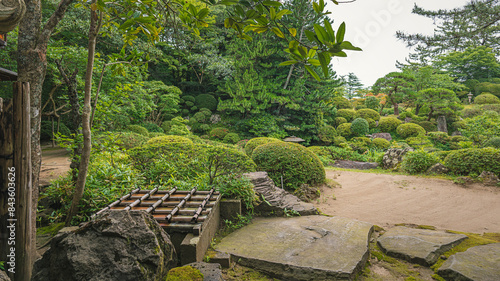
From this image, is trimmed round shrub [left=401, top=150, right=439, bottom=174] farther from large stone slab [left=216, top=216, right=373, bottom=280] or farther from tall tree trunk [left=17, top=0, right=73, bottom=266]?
tall tree trunk [left=17, top=0, right=73, bottom=266]

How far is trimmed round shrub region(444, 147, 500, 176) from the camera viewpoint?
270 inches

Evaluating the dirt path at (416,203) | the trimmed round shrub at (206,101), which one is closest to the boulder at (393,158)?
the dirt path at (416,203)

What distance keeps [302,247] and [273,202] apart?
1335mm

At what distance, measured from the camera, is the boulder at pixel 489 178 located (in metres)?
6.37

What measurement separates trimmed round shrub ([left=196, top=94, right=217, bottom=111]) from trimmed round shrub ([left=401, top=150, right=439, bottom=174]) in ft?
41.2

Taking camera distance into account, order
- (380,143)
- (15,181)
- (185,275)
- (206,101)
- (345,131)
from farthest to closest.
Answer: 1. (206,101)
2. (345,131)
3. (380,143)
4. (15,181)
5. (185,275)

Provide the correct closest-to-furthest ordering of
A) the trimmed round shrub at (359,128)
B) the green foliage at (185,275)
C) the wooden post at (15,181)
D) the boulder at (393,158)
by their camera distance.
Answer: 1. the green foliage at (185,275)
2. the wooden post at (15,181)
3. the boulder at (393,158)
4. the trimmed round shrub at (359,128)

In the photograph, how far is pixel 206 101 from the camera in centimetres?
1780

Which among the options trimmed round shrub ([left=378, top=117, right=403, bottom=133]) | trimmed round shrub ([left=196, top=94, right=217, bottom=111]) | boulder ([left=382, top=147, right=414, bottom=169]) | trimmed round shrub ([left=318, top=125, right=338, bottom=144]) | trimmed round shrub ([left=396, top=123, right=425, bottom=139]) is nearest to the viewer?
boulder ([left=382, top=147, right=414, bottom=169])

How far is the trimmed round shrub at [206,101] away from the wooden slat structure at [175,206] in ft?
47.7

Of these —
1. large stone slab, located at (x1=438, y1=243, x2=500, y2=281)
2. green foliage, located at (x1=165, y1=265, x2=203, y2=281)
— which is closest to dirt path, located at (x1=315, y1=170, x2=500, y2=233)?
large stone slab, located at (x1=438, y1=243, x2=500, y2=281)

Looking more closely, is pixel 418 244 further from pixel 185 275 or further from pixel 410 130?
pixel 410 130

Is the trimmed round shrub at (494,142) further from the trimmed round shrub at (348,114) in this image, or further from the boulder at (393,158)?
the trimmed round shrub at (348,114)

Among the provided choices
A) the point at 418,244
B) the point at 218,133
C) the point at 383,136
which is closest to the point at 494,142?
the point at 383,136
